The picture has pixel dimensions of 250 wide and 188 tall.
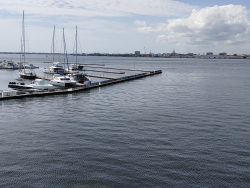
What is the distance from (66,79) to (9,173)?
146ft

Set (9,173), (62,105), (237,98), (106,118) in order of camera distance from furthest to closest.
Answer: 1. (237,98)
2. (62,105)
3. (106,118)
4. (9,173)

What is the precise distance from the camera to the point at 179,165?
1891 centimetres

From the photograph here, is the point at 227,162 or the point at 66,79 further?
the point at 66,79

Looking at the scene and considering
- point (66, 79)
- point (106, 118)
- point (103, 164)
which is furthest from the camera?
point (66, 79)

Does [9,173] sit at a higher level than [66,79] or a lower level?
lower

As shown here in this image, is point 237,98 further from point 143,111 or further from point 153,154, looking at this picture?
point 153,154

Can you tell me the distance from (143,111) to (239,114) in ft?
42.0

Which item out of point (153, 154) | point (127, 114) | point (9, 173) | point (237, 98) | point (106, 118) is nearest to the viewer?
point (9, 173)

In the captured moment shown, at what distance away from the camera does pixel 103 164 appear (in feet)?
61.9

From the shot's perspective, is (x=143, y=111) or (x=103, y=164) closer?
(x=103, y=164)

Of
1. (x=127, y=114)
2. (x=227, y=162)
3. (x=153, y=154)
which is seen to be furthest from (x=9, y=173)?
(x=127, y=114)

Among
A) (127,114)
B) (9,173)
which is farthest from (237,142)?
(9,173)

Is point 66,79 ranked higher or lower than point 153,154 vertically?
higher

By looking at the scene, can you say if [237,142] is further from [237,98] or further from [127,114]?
[237,98]
